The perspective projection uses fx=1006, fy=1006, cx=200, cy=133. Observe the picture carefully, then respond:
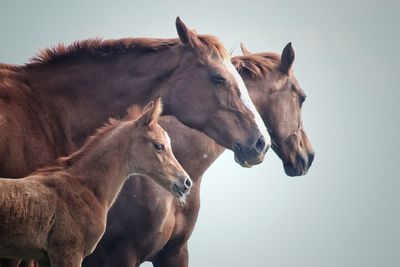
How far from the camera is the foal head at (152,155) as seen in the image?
9305mm

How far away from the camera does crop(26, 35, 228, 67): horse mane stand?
33.2 ft

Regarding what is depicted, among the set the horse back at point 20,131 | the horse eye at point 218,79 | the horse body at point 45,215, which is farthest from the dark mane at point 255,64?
the horse body at point 45,215

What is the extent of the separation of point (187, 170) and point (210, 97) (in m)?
1.12

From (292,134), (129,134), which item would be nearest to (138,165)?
(129,134)

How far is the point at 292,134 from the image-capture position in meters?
11.9

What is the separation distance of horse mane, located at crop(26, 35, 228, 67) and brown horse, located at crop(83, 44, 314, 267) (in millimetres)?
1168

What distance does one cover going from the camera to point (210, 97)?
10.2 metres

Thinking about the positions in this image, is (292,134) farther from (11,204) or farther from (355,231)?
(355,231)

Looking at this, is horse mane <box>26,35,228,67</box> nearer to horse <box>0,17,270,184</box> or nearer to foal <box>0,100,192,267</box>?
horse <box>0,17,270,184</box>

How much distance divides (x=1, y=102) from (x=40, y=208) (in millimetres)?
1543

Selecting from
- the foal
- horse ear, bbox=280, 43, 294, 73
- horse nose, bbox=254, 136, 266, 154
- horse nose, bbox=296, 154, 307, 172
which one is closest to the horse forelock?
horse nose, bbox=254, 136, 266, 154

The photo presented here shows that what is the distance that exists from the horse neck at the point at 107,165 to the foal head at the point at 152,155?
0.07 meters

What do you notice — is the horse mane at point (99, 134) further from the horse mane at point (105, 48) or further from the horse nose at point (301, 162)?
the horse nose at point (301, 162)

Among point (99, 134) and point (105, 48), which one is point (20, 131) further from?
point (105, 48)
